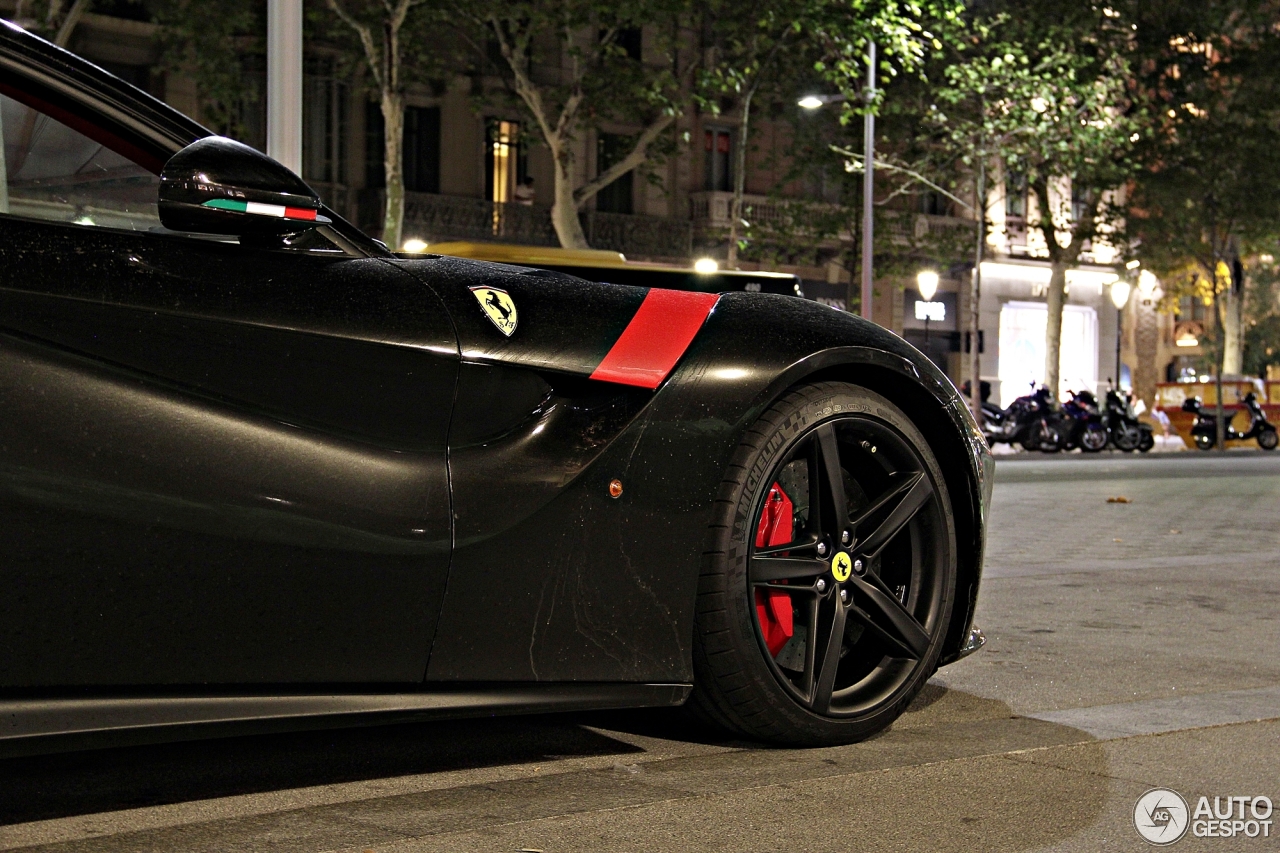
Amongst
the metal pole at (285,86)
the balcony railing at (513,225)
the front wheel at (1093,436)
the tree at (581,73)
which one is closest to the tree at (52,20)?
the tree at (581,73)

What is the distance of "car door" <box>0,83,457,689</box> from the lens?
97.9 inches

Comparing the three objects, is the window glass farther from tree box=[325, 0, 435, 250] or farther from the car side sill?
tree box=[325, 0, 435, 250]

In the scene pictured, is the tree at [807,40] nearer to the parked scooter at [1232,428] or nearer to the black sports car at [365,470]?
the parked scooter at [1232,428]

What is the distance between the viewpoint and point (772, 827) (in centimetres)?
287

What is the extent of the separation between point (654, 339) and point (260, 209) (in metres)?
0.83

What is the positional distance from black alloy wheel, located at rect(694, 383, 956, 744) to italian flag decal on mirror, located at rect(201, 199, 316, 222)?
97cm

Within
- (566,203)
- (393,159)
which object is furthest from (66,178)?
(566,203)

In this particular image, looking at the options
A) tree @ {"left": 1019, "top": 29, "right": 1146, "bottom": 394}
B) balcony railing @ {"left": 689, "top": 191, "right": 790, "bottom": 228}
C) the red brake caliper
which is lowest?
the red brake caliper

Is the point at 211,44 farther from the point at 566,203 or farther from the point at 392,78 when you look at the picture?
the point at 566,203

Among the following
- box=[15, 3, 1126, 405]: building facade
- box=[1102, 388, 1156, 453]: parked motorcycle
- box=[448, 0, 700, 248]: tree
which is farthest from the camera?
box=[15, 3, 1126, 405]: building facade

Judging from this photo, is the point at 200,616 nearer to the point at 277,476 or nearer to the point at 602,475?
the point at 277,476

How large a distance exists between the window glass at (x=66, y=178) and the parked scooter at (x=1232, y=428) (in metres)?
35.0

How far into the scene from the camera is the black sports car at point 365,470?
2527 millimetres

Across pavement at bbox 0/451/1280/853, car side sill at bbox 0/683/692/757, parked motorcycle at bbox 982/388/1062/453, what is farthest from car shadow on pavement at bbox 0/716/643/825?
parked motorcycle at bbox 982/388/1062/453
